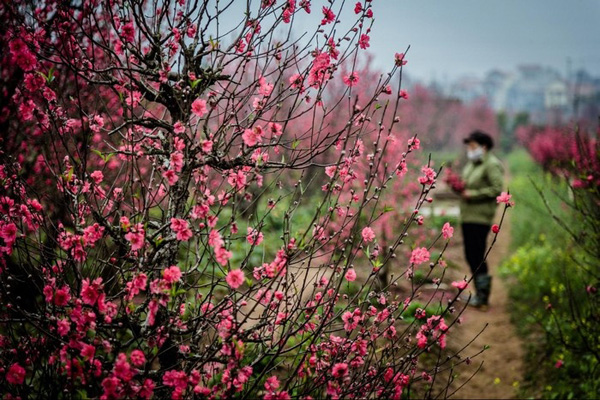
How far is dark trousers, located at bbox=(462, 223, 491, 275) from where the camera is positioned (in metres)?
5.51

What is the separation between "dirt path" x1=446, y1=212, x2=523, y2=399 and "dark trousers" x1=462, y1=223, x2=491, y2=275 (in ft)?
2.08

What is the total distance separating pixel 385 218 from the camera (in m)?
6.23

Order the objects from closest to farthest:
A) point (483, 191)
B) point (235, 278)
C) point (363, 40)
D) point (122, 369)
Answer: point (122, 369) → point (235, 278) → point (363, 40) → point (483, 191)

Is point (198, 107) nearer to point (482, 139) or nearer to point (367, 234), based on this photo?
point (367, 234)

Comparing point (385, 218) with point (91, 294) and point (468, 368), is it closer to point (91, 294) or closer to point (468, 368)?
point (468, 368)

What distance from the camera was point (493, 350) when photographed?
4.77 m

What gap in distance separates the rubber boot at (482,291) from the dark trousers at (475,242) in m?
0.09

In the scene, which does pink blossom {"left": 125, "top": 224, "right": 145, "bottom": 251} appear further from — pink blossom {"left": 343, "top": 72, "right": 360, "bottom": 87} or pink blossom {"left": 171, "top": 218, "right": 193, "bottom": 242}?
pink blossom {"left": 343, "top": 72, "right": 360, "bottom": 87}

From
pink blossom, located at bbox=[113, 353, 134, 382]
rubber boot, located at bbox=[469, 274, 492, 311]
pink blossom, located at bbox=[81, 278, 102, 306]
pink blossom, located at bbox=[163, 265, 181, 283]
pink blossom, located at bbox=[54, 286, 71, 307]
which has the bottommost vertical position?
rubber boot, located at bbox=[469, 274, 492, 311]

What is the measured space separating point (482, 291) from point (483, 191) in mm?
1381

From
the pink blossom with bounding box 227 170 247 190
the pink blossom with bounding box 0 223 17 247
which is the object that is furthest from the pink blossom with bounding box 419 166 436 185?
the pink blossom with bounding box 0 223 17 247

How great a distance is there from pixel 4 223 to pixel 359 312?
166 centimetres

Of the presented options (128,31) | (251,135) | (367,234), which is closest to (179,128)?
(251,135)

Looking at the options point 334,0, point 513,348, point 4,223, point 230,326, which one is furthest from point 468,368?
point 4,223
